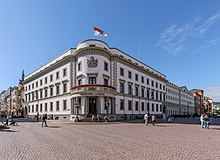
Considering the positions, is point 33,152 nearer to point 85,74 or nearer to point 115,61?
point 85,74

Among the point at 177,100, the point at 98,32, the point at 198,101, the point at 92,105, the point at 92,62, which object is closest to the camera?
the point at 92,105

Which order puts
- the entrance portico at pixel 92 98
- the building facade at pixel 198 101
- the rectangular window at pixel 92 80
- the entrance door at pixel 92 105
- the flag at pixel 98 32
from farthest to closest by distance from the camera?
1. the building facade at pixel 198 101
2. the flag at pixel 98 32
3. the rectangular window at pixel 92 80
4. the entrance door at pixel 92 105
5. the entrance portico at pixel 92 98

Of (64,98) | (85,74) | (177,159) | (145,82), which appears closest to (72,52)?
(85,74)

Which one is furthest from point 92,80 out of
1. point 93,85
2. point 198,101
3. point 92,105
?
point 198,101

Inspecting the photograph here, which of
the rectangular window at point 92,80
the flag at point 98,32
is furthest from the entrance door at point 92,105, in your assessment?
the flag at point 98,32

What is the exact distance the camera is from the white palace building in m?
32.5

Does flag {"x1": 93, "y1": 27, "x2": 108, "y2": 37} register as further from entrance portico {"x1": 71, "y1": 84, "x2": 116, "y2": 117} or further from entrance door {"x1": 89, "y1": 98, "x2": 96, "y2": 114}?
entrance door {"x1": 89, "y1": 98, "x2": 96, "y2": 114}

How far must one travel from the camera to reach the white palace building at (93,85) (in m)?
32.5

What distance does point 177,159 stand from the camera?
714cm

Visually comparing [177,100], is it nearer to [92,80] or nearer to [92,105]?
[92,80]

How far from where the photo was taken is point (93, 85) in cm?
3152

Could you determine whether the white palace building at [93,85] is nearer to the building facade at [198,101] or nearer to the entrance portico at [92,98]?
the entrance portico at [92,98]

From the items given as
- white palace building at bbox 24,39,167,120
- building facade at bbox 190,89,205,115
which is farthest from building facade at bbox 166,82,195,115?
white palace building at bbox 24,39,167,120

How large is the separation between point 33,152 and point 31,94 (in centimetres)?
5175
